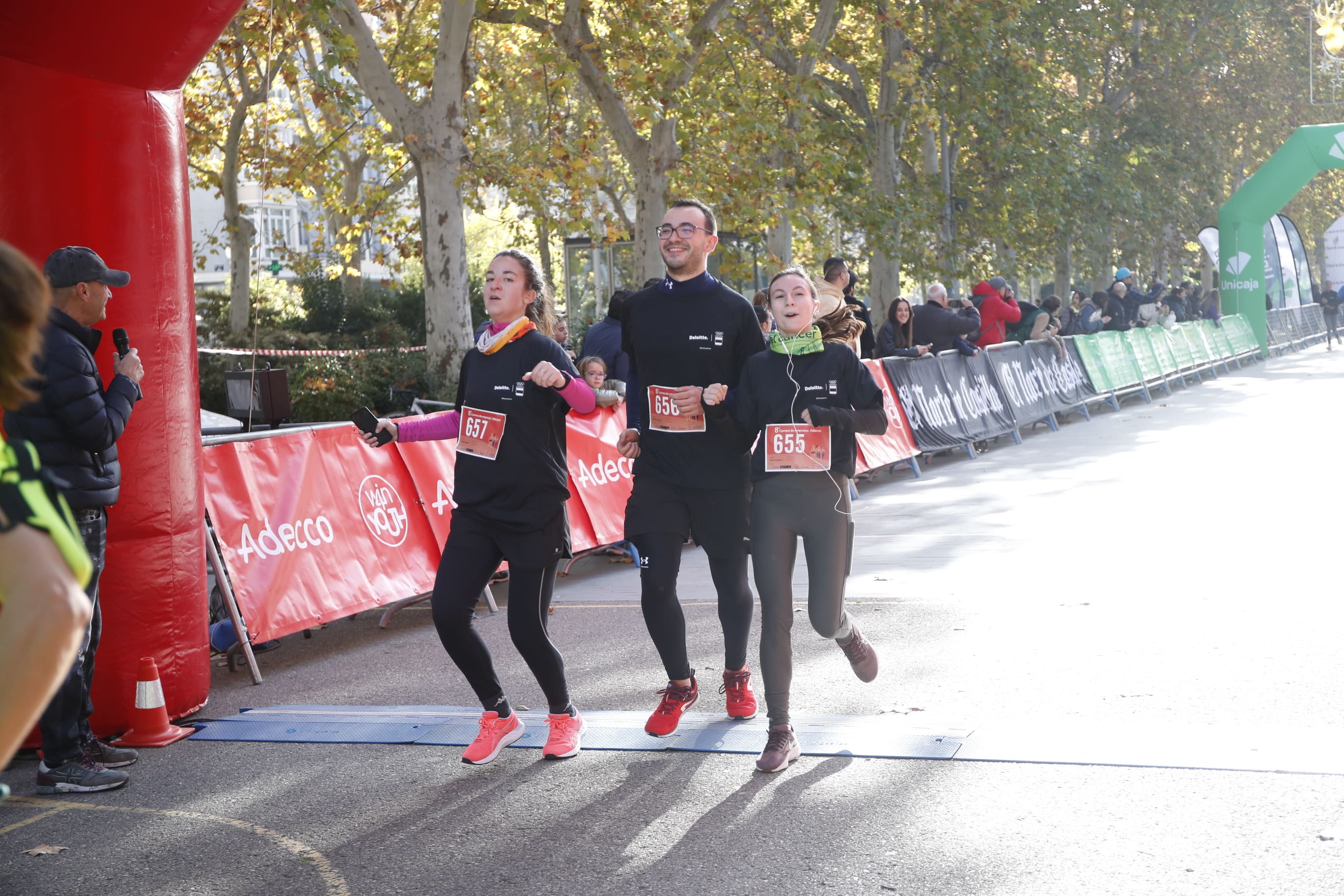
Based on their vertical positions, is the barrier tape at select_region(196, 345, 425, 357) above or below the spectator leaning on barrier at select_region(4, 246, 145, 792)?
above

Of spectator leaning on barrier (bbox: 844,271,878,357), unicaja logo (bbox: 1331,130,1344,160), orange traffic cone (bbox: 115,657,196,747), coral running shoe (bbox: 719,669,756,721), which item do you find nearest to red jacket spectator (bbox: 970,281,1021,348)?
spectator leaning on barrier (bbox: 844,271,878,357)

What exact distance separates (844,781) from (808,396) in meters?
1.38

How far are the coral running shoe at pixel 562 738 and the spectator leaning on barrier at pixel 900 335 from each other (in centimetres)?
1052

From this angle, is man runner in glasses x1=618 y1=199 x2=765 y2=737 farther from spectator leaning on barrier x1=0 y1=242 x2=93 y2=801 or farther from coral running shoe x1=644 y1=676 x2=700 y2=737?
spectator leaning on barrier x1=0 y1=242 x2=93 y2=801

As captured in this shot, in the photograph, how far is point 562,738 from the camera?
5.32 metres

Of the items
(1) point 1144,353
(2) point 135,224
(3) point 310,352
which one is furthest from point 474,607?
(1) point 1144,353

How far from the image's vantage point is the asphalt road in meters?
4.08

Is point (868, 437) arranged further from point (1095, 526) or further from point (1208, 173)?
point (1208, 173)

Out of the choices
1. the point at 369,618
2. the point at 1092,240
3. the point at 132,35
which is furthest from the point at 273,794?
the point at 1092,240

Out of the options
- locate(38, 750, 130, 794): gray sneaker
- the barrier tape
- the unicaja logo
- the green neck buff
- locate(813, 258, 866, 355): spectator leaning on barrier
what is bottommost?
locate(38, 750, 130, 794): gray sneaker

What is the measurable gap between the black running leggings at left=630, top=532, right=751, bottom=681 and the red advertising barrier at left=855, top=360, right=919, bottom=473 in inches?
314

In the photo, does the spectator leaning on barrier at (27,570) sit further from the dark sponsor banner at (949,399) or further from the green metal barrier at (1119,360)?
the green metal barrier at (1119,360)

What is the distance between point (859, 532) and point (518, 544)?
20.0ft

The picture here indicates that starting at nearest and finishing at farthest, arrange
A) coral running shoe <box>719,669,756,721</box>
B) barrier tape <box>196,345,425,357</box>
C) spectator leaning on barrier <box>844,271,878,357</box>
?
coral running shoe <box>719,669,756,721</box> → spectator leaning on barrier <box>844,271,878,357</box> → barrier tape <box>196,345,425,357</box>
